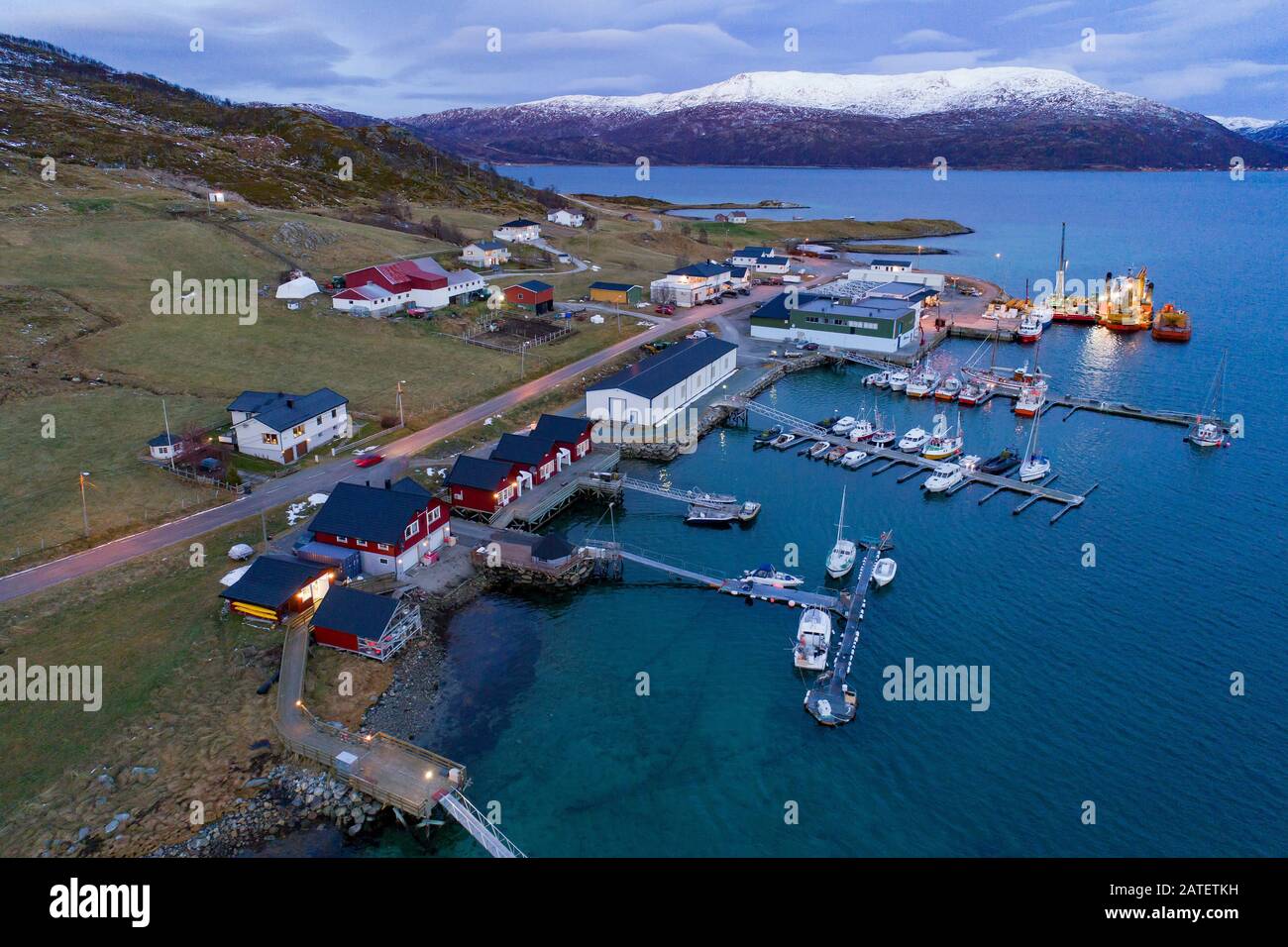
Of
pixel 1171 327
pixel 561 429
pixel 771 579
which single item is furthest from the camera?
pixel 1171 327

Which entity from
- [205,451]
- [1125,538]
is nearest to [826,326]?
[1125,538]

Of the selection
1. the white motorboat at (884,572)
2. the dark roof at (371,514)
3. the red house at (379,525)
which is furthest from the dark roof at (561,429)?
the white motorboat at (884,572)

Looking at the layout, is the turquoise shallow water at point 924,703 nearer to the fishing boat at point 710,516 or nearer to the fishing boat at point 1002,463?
the fishing boat at point 710,516

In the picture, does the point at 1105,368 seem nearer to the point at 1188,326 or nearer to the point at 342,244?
the point at 1188,326

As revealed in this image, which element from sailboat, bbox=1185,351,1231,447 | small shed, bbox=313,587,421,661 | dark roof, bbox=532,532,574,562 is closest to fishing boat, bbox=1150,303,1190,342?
sailboat, bbox=1185,351,1231,447

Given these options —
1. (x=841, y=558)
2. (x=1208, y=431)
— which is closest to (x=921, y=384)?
(x=1208, y=431)

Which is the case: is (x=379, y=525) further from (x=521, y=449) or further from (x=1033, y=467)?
(x=1033, y=467)
